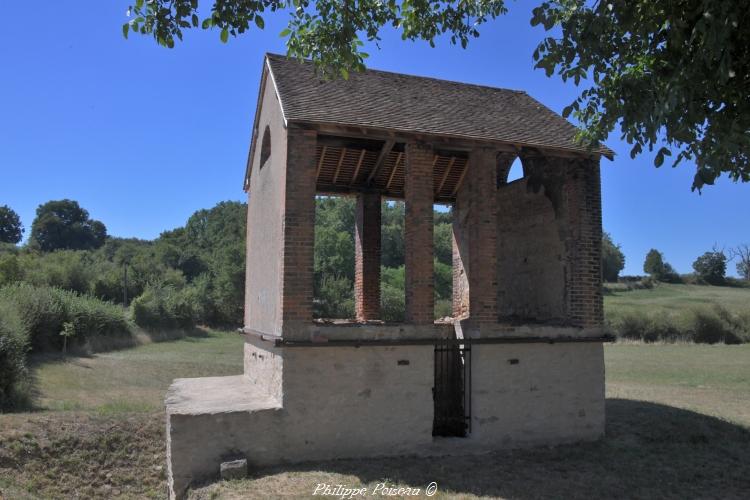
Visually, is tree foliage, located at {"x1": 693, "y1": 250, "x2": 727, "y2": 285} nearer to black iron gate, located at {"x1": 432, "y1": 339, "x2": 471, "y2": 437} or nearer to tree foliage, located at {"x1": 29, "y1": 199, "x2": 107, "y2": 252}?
black iron gate, located at {"x1": 432, "y1": 339, "x2": 471, "y2": 437}

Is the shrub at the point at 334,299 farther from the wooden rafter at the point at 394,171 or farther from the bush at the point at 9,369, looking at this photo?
the wooden rafter at the point at 394,171

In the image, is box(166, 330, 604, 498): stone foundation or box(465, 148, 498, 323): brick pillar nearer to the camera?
box(166, 330, 604, 498): stone foundation

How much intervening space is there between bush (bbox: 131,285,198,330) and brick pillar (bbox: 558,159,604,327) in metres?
34.4

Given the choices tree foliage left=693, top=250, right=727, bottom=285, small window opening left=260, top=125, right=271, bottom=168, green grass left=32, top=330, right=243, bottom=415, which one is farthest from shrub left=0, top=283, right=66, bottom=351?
tree foliage left=693, top=250, right=727, bottom=285

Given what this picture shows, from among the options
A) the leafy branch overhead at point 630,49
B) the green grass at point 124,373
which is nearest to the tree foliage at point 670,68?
the leafy branch overhead at point 630,49

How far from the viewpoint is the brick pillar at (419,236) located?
9.23 metres

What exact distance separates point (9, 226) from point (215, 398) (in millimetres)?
99481

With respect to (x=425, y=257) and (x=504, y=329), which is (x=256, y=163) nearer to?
(x=425, y=257)

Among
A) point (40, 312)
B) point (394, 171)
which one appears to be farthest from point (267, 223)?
point (40, 312)

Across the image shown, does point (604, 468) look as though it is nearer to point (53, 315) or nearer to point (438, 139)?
point (438, 139)

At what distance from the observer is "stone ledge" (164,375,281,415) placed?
8391 millimetres

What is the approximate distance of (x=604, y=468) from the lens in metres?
8.48

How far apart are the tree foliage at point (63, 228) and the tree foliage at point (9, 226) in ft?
6.89

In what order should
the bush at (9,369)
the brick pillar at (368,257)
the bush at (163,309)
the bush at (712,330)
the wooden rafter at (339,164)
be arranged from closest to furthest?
1. the wooden rafter at (339,164)
2. the brick pillar at (368,257)
3. the bush at (9,369)
4. the bush at (163,309)
5. the bush at (712,330)
